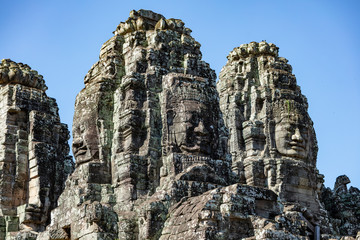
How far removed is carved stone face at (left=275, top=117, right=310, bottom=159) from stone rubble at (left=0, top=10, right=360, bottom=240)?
1.6 inches

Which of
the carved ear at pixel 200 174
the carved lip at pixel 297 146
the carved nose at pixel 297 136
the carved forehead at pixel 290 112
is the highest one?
the carved forehead at pixel 290 112

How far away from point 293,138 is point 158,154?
8980 millimetres

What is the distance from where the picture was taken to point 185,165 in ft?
69.7

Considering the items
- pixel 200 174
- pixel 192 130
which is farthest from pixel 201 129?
pixel 200 174

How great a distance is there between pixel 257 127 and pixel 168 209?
10938 mm

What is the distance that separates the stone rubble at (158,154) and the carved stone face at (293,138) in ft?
0.13

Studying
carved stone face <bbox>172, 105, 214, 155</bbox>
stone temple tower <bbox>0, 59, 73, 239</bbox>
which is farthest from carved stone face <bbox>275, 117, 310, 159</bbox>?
stone temple tower <bbox>0, 59, 73, 239</bbox>

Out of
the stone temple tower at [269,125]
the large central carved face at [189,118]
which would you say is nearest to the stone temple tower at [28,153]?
the large central carved face at [189,118]

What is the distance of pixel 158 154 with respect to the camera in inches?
867

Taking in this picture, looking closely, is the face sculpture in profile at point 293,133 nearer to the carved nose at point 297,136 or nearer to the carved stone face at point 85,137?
the carved nose at point 297,136

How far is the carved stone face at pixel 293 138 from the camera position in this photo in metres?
29.5

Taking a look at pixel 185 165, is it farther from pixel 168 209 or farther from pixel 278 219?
pixel 278 219

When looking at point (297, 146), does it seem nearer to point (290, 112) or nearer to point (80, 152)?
→ point (290, 112)

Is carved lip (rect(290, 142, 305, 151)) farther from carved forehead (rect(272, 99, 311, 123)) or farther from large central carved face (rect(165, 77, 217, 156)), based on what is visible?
large central carved face (rect(165, 77, 217, 156))
